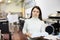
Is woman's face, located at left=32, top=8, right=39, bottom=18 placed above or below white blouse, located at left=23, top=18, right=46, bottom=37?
above

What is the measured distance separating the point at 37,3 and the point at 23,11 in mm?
171

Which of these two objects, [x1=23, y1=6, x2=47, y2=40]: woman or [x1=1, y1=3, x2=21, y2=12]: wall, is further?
[x1=1, y1=3, x2=21, y2=12]: wall

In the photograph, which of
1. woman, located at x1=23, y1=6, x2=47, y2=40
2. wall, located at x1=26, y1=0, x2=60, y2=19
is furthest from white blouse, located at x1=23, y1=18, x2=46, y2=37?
wall, located at x1=26, y1=0, x2=60, y2=19

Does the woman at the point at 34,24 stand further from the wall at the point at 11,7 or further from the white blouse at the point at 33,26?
the wall at the point at 11,7

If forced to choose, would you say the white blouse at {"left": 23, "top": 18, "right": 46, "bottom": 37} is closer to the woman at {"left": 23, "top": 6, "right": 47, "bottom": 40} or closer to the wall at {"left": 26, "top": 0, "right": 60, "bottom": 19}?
the woman at {"left": 23, "top": 6, "right": 47, "bottom": 40}

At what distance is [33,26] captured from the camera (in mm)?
1270

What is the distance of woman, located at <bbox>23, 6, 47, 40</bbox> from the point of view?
49.6 inches

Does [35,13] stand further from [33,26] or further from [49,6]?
[49,6]

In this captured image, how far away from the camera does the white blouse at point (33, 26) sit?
126 cm

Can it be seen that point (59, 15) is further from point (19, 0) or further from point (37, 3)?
point (19, 0)

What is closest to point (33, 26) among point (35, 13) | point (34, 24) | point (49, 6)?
point (34, 24)

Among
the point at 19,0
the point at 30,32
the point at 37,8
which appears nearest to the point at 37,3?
the point at 37,8

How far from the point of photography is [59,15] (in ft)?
4.39

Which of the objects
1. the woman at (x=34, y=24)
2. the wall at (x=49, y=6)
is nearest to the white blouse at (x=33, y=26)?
the woman at (x=34, y=24)
